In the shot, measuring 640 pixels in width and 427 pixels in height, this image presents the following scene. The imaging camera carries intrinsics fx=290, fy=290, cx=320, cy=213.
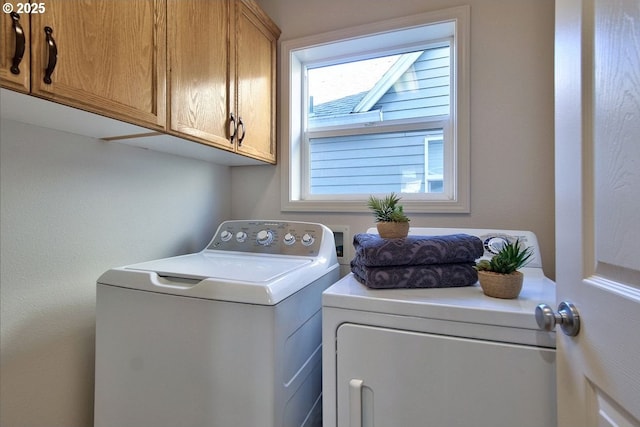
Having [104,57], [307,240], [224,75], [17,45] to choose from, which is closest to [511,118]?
[307,240]

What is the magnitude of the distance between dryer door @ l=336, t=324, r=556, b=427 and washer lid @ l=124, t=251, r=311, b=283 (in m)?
0.33

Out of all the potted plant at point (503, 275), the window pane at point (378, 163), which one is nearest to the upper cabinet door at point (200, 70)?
the window pane at point (378, 163)

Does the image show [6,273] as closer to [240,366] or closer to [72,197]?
[72,197]

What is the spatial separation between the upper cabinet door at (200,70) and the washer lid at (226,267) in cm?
49

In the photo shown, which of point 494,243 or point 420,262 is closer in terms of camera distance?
point 420,262

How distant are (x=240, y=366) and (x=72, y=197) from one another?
0.85 meters

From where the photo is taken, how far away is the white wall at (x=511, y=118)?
50.1 inches

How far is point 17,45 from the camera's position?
641mm

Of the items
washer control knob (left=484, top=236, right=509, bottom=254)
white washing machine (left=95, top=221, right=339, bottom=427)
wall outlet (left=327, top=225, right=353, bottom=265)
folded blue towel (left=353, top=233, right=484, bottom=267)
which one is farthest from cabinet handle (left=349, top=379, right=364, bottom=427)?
wall outlet (left=327, top=225, right=353, bottom=265)

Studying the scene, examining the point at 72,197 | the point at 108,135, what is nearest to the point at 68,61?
the point at 108,135

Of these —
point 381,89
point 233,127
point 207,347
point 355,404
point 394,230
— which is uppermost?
point 381,89

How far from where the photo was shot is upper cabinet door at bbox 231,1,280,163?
54.0 inches

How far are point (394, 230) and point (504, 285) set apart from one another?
A: 33cm

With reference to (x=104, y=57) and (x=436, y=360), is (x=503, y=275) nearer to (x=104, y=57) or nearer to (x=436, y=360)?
(x=436, y=360)
